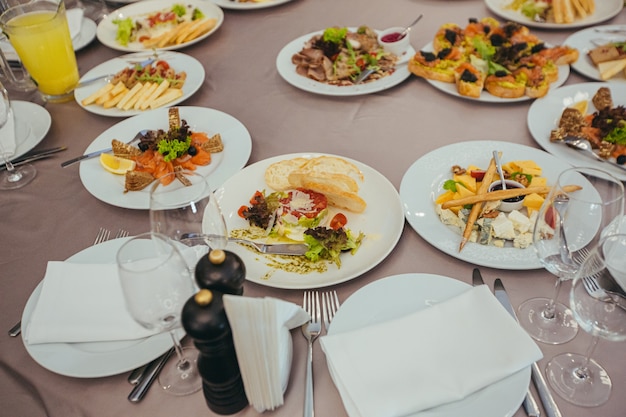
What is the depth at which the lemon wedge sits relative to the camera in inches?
67.8

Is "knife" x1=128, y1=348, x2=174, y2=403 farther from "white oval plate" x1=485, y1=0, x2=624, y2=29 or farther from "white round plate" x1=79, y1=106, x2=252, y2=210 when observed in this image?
"white oval plate" x1=485, y1=0, x2=624, y2=29

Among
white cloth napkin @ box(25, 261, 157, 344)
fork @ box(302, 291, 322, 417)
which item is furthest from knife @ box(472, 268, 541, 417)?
white cloth napkin @ box(25, 261, 157, 344)

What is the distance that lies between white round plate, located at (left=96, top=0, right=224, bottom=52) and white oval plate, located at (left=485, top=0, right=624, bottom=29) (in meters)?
1.37

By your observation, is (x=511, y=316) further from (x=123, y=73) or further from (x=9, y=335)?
(x=123, y=73)

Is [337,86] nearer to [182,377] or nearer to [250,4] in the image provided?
[250,4]

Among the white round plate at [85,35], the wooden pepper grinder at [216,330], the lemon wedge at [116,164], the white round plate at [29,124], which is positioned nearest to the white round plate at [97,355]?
the wooden pepper grinder at [216,330]

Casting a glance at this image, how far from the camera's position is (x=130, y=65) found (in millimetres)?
2322

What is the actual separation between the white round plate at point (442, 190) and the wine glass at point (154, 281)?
695mm

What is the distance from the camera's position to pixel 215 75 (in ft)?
7.47

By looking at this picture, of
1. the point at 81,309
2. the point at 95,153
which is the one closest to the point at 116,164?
the point at 95,153

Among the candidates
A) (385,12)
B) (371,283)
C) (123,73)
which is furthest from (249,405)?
(385,12)

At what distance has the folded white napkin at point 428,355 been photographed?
0.98 m

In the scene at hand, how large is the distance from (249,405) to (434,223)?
70 centimetres

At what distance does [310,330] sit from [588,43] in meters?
1.86
